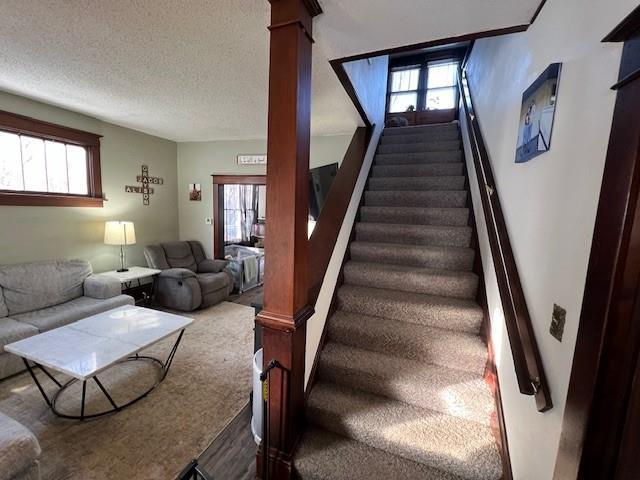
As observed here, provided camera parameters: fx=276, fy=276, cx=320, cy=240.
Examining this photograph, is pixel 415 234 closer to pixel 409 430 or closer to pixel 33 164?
pixel 409 430

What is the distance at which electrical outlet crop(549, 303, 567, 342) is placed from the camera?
945 mm

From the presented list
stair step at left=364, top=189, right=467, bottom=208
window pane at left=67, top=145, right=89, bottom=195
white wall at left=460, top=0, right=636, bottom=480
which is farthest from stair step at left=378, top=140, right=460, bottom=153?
window pane at left=67, top=145, right=89, bottom=195

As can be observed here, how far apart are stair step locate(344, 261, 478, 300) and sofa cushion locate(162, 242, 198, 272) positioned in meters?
3.29

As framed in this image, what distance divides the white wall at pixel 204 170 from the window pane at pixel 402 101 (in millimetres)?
2873

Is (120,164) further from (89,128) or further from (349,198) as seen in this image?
(349,198)

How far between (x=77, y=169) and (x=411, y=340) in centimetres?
434

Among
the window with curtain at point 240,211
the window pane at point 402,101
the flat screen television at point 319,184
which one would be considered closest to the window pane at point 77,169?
the flat screen television at point 319,184

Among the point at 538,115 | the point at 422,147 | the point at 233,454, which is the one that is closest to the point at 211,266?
the point at 233,454

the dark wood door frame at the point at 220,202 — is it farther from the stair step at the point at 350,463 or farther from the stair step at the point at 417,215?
the stair step at the point at 350,463

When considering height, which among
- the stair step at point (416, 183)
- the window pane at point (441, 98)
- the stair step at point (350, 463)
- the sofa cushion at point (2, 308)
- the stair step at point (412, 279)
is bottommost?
the stair step at point (350, 463)

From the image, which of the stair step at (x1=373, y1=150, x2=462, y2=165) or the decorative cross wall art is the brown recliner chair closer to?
the decorative cross wall art

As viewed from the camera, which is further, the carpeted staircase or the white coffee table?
the white coffee table

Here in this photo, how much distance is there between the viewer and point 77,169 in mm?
3506

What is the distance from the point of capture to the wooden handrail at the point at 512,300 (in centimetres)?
104
